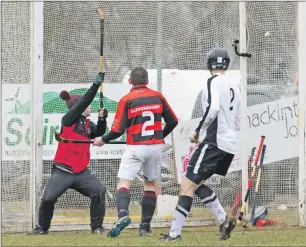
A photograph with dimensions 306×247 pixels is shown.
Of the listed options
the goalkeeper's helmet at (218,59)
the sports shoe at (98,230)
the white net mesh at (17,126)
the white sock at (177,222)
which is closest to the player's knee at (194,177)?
the white sock at (177,222)

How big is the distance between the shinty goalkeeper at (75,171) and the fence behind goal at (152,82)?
1.70 ft

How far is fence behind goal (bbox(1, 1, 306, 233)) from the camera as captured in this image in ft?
33.2

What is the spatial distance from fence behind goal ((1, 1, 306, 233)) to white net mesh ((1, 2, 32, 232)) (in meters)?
0.01

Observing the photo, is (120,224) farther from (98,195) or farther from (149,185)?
(98,195)

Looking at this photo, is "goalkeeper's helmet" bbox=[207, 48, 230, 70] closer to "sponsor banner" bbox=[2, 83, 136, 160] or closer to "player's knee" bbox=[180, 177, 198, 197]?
"player's knee" bbox=[180, 177, 198, 197]

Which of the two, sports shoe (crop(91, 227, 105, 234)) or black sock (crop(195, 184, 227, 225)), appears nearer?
black sock (crop(195, 184, 227, 225))

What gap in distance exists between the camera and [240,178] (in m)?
10.6

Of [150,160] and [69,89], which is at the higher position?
[69,89]

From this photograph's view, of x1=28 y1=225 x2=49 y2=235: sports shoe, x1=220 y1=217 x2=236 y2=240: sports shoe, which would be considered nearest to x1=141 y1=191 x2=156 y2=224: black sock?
x1=220 y1=217 x2=236 y2=240: sports shoe

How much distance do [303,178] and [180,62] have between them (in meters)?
2.14

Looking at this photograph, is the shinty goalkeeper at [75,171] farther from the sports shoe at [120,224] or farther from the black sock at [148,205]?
the sports shoe at [120,224]

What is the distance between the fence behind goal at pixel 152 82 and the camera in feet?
33.2

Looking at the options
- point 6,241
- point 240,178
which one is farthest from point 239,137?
point 6,241

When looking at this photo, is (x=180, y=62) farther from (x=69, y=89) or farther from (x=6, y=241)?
(x=6, y=241)
